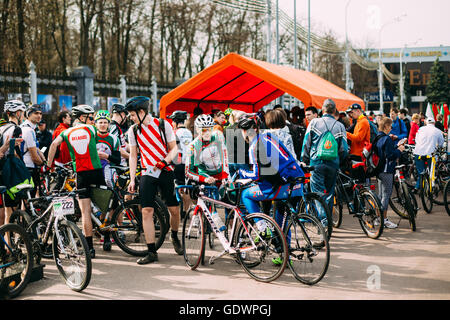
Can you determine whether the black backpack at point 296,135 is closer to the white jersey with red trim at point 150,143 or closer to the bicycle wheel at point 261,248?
the white jersey with red trim at point 150,143

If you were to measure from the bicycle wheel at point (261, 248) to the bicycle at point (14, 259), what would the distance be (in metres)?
2.19

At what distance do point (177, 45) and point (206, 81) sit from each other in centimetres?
2745

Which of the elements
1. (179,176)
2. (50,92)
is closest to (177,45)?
(50,92)

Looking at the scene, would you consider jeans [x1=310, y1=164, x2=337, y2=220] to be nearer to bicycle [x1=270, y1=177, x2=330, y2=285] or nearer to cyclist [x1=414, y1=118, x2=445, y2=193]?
bicycle [x1=270, y1=177, x2=330, y2=285]

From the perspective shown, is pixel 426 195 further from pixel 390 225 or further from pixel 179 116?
pixel 179 116

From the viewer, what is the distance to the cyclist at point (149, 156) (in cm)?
667

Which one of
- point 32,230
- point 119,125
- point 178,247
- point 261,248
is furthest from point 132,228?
point 119,125

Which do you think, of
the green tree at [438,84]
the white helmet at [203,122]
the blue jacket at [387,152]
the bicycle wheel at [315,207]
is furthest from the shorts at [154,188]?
the green tree at [438,84]

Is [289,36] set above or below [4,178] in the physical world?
above

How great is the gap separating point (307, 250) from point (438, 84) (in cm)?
8713

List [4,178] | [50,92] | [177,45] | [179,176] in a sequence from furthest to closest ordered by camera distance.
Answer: [177,45] → [50,92] → [179,176] → [4,178]
